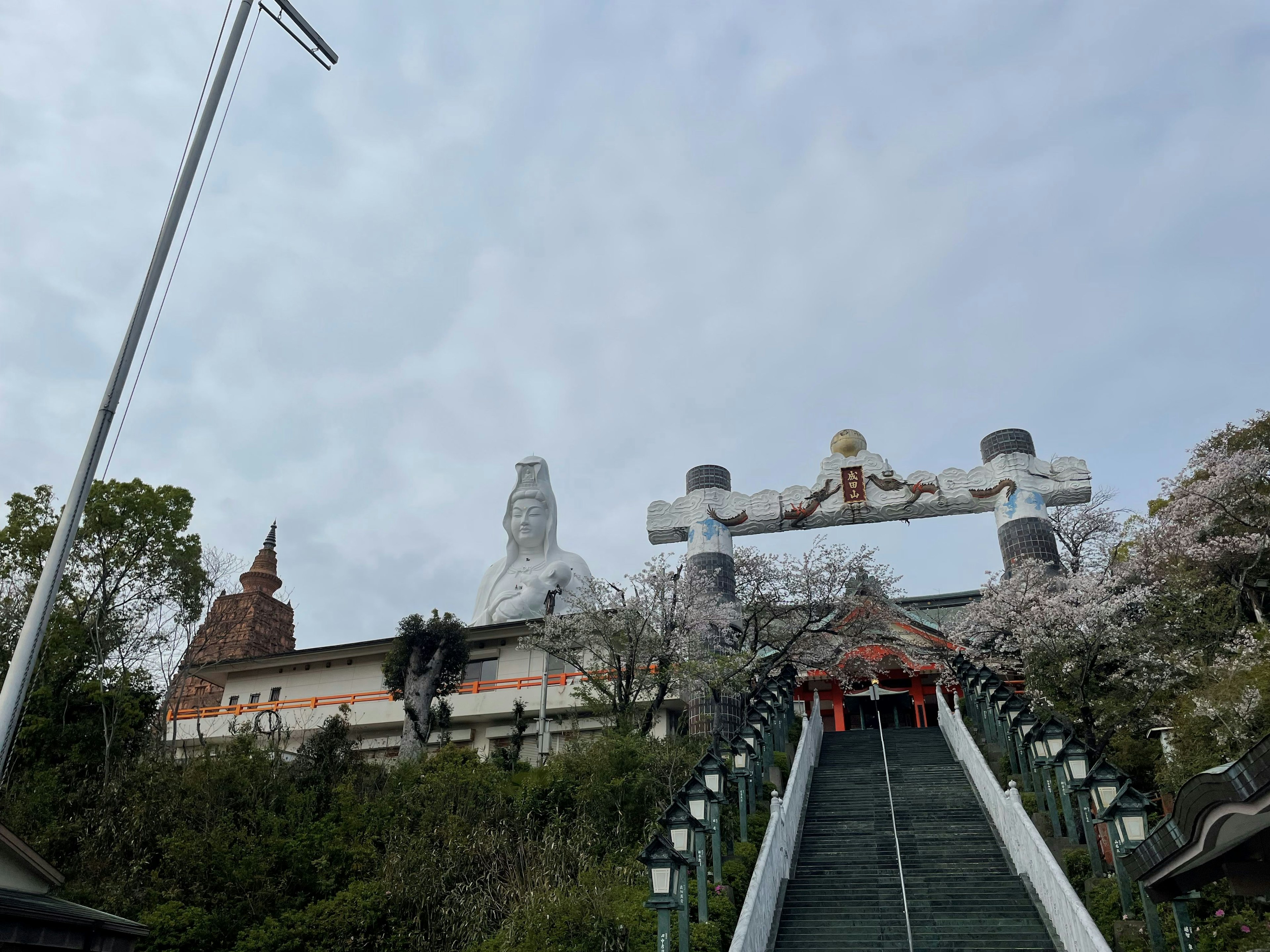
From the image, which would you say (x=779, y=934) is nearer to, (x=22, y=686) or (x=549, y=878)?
(x=549, y=878)

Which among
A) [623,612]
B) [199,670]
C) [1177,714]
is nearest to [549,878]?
[623,612]

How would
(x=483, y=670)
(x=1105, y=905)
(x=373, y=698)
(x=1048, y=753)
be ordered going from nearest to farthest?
(x=1105, y=905) → (x=1048, y=753) → (x=373, y=698) → (x=483, y=670)

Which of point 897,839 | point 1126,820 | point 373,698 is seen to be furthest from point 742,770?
point 373,698

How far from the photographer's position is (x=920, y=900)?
46.2ft

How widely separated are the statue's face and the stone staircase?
59.6 feet

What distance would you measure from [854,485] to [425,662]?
14.5m

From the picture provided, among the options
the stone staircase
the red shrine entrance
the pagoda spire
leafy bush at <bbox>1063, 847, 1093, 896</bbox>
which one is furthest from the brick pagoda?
leafy bush at <bbox>1063, 847, 1093, 896</bbox>

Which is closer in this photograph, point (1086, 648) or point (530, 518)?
point (1086, 648)

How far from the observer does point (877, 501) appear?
31234 mm

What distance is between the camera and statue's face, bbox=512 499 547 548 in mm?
36906

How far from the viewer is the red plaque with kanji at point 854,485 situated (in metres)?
31.3

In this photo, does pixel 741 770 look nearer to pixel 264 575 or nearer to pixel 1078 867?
pixel 1078 867

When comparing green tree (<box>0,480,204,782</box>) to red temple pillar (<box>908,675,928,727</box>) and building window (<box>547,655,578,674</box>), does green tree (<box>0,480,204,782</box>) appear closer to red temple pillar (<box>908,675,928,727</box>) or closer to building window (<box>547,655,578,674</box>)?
building window (<box>547,655,578,674</box>)

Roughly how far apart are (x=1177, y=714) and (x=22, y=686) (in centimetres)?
1828
